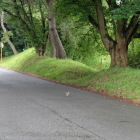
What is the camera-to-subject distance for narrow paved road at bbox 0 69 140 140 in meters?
6.68

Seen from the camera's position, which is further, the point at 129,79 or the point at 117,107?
the point at 129,79

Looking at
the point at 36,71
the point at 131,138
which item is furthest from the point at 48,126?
the point at 36,71

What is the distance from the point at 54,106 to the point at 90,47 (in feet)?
58.8

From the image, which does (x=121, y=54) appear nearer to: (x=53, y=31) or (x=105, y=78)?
(x=105, y=78)

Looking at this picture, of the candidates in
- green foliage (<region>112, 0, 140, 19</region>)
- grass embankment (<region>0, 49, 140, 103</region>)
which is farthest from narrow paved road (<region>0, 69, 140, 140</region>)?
green foliage (<region>112, 0, 140, 19</region>)

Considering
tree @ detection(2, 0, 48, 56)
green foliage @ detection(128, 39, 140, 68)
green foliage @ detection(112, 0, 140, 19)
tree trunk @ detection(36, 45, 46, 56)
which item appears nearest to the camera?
green foliage @ detection(112, 0, 140, 19)

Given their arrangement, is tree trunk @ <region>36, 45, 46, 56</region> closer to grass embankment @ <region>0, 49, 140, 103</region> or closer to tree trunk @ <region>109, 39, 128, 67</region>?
grass embankment @ <region>0, 49, 140, 103</region>

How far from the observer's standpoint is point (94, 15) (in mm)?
20281

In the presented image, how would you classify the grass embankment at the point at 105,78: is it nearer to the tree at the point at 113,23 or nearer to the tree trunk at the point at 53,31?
the tree at the point at 113,23

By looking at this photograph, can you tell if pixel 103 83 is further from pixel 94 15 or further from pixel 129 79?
pixel 94 15

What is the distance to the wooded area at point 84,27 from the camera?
17.3m

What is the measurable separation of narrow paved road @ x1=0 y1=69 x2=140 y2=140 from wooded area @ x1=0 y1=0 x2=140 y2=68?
5053mm

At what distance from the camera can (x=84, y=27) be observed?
2878cm

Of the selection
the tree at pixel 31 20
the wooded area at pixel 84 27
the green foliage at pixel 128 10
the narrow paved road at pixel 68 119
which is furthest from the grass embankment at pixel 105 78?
the tree at pixel 31 20
